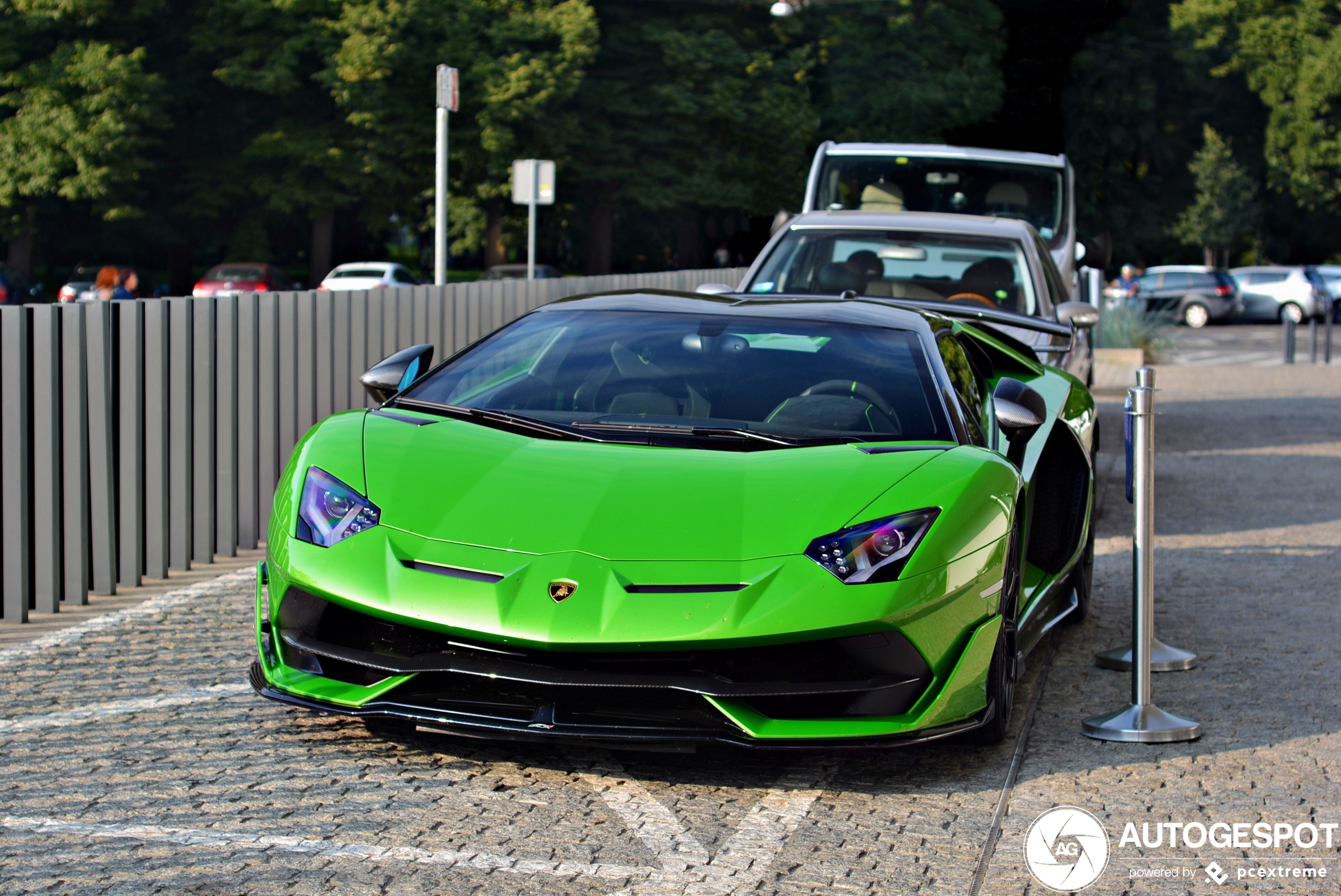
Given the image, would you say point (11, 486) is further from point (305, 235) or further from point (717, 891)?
point (305, 235)

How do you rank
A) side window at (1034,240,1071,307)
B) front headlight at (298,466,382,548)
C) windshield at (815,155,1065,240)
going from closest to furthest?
front headlight at (298,466,382,548), side window at (1034,240,1071,307), windshield at (815,155,1065,240)

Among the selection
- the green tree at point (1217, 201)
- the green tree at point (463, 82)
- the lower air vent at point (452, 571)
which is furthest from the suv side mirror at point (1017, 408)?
the green tree at point (1217, 201)

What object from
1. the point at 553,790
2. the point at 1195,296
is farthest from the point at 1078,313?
the point at 1195,296

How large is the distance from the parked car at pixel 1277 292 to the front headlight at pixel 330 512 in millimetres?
42781

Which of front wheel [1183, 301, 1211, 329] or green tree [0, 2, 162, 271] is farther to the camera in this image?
front wheel [1183, 301, 1211, 329]

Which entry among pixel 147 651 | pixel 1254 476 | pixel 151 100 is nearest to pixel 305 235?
pixel 151 100

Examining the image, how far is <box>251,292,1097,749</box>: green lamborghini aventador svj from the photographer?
13.4ft

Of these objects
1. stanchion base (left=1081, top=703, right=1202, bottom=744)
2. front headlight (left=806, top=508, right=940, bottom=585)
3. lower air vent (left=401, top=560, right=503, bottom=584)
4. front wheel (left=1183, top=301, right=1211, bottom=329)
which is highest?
front headlight (left=806, top=508, right=940, bottom=585)

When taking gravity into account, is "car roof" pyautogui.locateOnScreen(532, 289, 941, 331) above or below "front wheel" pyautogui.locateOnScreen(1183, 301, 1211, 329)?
above

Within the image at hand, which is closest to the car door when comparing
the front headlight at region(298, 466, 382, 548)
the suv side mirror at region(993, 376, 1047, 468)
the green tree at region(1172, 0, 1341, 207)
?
the green tree at region(1172, 0, 1341, 207)

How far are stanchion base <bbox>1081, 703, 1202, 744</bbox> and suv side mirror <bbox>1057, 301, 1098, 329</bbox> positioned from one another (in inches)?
157

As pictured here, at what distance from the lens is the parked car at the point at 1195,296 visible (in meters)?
43.3

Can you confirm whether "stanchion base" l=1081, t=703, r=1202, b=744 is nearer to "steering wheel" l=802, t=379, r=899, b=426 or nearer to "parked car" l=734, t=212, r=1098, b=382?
"steering wheel" l=802, t=379, r=899, b=426

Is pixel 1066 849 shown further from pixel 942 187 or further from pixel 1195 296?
pixel 1195 296
